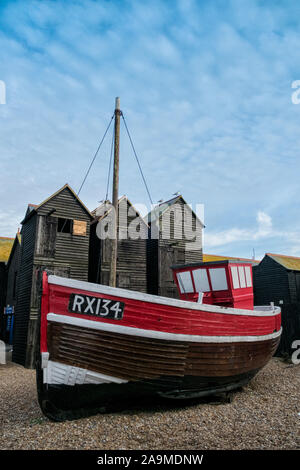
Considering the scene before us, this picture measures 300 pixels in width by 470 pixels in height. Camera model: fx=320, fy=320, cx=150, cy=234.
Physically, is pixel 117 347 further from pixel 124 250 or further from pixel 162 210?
pixel 162 210

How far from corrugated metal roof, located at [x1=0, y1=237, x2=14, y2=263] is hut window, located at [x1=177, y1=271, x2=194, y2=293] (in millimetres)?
20742

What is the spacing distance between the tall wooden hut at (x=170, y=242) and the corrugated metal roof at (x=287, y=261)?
7.63m

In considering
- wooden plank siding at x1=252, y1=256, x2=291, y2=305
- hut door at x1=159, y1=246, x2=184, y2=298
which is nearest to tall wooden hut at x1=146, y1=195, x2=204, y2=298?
hut door at x1=159, y1=246, x2=184, y2=298

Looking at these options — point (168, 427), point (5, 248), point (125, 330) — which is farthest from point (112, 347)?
point (5, 248)

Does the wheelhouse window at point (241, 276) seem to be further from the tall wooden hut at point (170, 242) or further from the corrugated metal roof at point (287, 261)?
the corrugated metal roof at point (287, 261)

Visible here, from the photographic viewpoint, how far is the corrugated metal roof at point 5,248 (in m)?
27.6

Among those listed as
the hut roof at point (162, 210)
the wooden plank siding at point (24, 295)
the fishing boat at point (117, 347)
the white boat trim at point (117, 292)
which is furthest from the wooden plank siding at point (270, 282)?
the white boat trim at point (117, 292)

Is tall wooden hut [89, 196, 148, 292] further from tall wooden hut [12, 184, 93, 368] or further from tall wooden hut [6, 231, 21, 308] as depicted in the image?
tall wooden hut [6, 231, 21, 308]

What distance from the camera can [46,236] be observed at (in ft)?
57.9

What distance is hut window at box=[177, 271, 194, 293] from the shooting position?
401 inches
